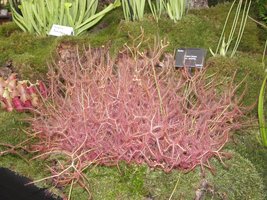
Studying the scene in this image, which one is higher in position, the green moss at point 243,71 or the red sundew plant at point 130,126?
the red sundew plant at point 130,126

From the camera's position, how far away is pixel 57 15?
3492 mm

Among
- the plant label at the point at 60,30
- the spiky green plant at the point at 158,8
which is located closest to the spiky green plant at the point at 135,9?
the spiky green plant at the point at 158,8

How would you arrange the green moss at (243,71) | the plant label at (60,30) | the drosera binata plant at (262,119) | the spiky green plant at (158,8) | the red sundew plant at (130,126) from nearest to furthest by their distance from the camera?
the red sundew plant at (130,126)
the drosera binata plant at (262,119)
the green moss at (243,71)
the spiky green plant at (158,8)
the plant label at (60,30)

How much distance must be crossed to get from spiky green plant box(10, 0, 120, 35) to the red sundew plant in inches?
53.5

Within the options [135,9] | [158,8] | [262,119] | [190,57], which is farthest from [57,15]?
[262,119]

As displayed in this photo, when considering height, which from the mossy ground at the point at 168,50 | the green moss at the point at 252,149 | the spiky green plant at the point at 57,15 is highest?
the spiky green plant at the point at 57,15

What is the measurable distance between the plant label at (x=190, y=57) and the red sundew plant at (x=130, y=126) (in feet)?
1.37

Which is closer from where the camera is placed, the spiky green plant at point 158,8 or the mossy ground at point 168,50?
the mossy ground at point 168,50

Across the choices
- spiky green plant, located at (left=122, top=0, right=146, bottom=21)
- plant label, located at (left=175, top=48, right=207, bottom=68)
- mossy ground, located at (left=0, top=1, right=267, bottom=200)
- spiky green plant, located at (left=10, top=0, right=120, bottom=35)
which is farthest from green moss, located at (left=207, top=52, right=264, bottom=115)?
spiky green plant, located at (left=10, top=0, right=120, bottom=35)

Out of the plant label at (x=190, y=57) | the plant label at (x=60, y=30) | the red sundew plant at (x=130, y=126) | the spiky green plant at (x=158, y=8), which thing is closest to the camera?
the red sundew plant at (x=130, y=126)

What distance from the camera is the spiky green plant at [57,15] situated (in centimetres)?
346

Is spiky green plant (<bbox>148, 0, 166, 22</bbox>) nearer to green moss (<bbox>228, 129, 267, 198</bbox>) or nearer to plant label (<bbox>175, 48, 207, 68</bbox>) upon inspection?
plant label (<bbox>175, 48, 207, 68</bbox>)

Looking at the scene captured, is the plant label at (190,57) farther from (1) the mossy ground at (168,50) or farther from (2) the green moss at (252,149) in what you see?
(2) the green moss at (252,149)

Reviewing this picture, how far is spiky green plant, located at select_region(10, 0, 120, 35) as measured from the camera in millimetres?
3459
